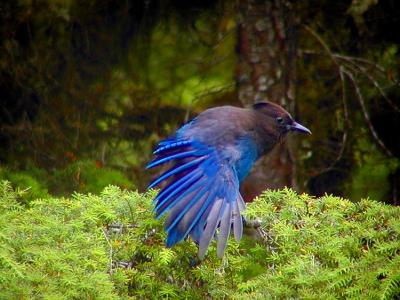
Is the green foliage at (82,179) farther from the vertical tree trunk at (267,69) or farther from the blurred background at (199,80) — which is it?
the vertical tree trunk at (267,69)

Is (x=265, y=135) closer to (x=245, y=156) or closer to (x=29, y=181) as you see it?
(x=245, y=156)

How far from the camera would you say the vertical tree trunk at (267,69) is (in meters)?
7.64

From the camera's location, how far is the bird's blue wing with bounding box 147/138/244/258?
441 centimetres

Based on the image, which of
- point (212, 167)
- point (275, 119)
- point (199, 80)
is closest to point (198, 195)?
point (212, 167)

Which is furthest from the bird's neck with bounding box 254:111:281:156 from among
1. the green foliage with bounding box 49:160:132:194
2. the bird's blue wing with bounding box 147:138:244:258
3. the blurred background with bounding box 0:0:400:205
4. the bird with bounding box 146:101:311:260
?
the blurred background with bounding box 0:0:400:205

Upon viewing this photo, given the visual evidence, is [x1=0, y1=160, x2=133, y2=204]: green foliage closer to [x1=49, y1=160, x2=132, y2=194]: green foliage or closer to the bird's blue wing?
[x1=49, y1=160, x2=132, y2=194]: green foliage

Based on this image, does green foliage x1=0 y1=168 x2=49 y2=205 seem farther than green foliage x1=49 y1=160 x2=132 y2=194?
No

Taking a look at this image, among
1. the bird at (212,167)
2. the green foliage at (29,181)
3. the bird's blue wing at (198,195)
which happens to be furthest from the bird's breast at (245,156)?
the green foliage at (29,181)

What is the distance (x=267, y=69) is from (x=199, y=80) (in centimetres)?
70

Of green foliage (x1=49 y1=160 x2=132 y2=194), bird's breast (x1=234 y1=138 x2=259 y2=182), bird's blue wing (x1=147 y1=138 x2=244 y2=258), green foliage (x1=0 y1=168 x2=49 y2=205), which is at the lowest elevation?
green foliage (x1=49 y1=160 x2=132 y2=194)

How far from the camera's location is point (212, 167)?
5.23m

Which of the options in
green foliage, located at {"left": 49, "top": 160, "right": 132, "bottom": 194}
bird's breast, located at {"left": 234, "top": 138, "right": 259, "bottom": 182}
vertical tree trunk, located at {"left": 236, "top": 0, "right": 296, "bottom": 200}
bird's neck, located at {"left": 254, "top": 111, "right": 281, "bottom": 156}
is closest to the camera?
bird's breast, located at {"left": 234, "top": 138, "right": 259, "bottom": 182}

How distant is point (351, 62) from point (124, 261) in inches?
179

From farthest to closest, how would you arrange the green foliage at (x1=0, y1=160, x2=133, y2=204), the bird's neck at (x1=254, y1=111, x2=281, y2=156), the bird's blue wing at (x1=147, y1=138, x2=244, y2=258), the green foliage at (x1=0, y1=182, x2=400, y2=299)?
the green foliage at (x1=0, y1=160, x2=133, y2=204) < the bird's neck at (x1=254, y1=111, x2=281, y2=156) < the bird's blue wing at (x1=147, y1=138, x2=244, y2=258) < the green foliage at (x1=0, y1=182, x2=400, y2=299)
